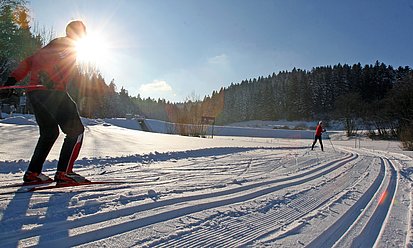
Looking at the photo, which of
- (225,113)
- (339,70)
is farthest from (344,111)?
(225,113)

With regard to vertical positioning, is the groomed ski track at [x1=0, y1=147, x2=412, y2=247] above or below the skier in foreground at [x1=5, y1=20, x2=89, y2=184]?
below

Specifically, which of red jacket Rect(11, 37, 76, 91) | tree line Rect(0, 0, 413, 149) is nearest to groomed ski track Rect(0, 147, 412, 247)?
red jacket Rect(11, 37, 76, 91)

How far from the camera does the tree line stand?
24703mm

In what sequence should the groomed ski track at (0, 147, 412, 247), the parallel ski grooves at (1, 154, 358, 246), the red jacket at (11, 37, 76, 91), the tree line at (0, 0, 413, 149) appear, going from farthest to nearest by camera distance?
the tree line at (0, 0, 413, 149), the red jacket at (11, 37, 76, 91), the groomed ski track at (0, 147, 412, 247), the parallel ski grooves at (1, 154, 358, 246)

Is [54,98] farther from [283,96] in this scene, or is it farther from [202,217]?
[283,96]

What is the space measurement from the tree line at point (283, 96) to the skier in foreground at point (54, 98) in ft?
32.7

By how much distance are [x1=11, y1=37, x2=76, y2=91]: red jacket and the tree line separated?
998 cm

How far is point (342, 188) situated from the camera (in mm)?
4363

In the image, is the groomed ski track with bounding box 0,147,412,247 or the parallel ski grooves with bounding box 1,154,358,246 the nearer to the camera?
the parallel ski grooves with bounding box 1,154,358,246

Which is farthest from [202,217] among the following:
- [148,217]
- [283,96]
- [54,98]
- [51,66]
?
[283,96]

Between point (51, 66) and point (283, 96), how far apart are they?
86.4m

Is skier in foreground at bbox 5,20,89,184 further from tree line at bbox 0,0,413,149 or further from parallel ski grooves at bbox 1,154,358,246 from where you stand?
tree line at bbox 0,0,413,149

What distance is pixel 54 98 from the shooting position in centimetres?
321

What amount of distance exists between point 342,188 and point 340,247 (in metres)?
2.52
